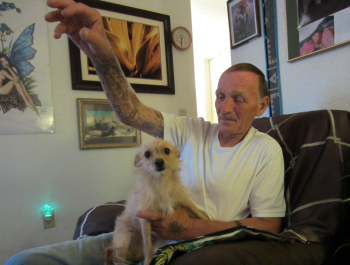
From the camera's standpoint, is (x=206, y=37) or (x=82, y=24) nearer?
(x=82, y=24)

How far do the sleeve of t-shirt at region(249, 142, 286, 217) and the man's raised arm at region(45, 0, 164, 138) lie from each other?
55cm

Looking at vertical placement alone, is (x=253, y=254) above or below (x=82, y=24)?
below

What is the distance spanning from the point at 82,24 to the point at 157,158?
0.61 metres

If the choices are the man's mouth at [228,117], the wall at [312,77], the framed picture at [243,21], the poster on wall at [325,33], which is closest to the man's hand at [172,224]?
the man's mouth at [228,117]

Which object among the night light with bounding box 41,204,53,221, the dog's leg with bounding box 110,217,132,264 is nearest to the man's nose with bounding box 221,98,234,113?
the dog's leg with bounding box 110,217,132,264

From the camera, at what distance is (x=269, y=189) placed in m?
1.07

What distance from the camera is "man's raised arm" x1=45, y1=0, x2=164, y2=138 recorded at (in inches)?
29.6

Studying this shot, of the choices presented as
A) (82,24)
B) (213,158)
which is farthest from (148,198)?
(82,24)

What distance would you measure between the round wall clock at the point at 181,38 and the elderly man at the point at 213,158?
175 cm

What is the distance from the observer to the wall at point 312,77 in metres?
1.47

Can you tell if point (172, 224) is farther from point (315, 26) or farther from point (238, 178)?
point (315, 26)

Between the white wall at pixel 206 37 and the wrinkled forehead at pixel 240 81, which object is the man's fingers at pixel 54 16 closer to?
the wrinkled forehead at pixel 240 81

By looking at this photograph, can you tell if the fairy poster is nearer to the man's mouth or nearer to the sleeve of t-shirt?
the man's mouth

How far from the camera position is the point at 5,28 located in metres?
2.02
